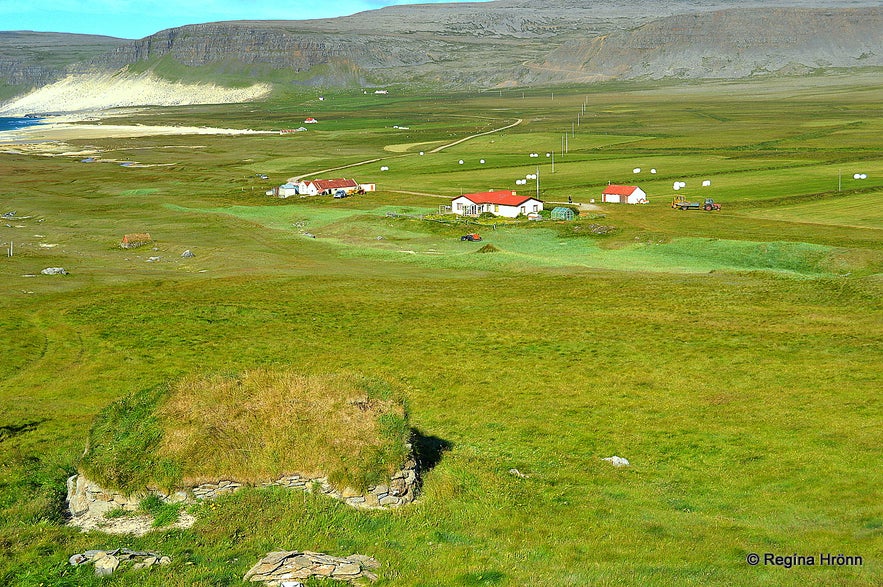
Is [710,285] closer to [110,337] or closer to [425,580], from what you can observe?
[110,337]

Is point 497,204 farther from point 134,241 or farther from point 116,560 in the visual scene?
point 116,560

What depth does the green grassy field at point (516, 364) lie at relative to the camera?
2270 centimetres

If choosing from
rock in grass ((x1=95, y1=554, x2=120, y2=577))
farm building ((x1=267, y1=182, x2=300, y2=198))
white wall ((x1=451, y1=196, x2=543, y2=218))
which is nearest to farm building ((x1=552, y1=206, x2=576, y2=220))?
white wall ((x1=451, y1=196, x2=543, y2=218))

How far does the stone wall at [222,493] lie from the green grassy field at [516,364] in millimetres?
620

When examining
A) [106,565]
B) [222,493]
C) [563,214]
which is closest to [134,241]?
[563,214]

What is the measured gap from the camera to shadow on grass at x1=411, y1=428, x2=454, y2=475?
2832cm

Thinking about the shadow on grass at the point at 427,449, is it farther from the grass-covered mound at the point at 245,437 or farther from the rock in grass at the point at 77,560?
the rock in grass at the point at 77,560

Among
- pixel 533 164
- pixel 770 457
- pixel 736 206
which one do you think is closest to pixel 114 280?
pixel 770 457

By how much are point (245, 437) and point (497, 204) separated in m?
94.3

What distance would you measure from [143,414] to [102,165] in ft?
612

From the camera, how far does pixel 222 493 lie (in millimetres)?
25062

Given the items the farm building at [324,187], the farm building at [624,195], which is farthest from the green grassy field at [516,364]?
the farm building at [324,187]

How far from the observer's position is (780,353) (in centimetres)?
4916

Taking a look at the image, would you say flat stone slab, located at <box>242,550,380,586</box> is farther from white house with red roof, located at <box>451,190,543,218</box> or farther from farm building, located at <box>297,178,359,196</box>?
farm building, located at <box>297,178,359,196</box>
